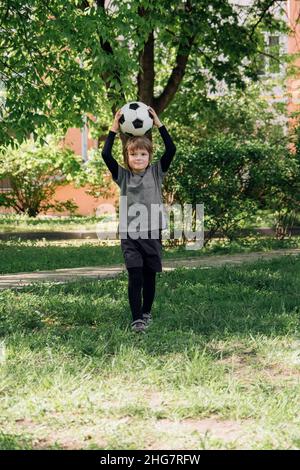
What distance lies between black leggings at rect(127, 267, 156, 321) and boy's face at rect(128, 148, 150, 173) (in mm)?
793

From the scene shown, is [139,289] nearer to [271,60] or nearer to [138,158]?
[138,158]

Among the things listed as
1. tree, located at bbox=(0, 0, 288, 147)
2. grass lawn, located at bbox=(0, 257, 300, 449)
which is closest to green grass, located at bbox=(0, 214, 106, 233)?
tree, located at bbox=(0, 0, 288, 147)

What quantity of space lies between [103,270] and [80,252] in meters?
3.16

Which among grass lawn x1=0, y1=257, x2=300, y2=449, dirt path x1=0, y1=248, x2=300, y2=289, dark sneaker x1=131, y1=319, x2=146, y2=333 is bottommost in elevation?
grass lawn x1=0, y1=257, x2=300, y2=449

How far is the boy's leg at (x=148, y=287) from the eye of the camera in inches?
255

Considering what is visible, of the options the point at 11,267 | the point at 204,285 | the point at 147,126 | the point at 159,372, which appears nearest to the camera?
the point at 159,372

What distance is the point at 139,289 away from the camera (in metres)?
6.30

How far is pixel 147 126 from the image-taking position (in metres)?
6.68

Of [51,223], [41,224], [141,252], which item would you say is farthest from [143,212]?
[51,223]

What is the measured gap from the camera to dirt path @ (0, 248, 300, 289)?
9207 mm

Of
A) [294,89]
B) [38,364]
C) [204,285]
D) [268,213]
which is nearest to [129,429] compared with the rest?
[38,364]

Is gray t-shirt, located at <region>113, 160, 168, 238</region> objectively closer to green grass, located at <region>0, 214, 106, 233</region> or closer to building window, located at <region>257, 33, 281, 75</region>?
green grass, located at <region>0, 214, 106, 233</region>

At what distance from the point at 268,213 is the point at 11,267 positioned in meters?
5.22

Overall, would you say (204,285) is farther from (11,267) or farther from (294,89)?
(294,89)
